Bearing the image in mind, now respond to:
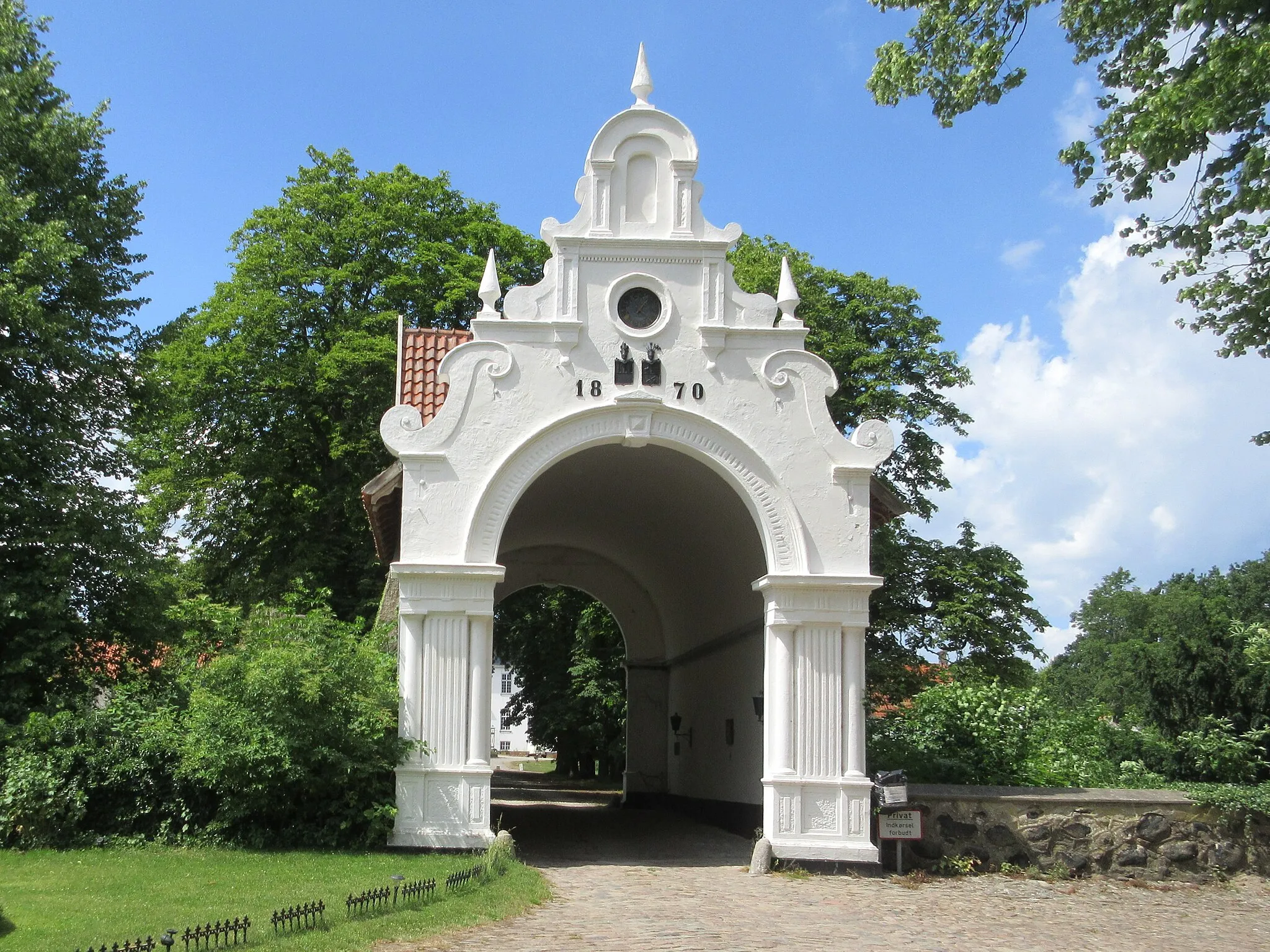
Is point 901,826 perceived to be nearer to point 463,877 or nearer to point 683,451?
point 683,451

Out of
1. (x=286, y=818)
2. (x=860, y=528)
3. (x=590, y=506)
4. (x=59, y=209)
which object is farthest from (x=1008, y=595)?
(x=59, y=209)

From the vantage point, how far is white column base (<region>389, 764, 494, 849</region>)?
601 inches

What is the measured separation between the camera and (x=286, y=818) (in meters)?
15.6

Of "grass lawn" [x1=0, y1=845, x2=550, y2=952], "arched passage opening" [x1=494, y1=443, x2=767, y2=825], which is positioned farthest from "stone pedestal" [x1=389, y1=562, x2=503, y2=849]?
"arched passage opening" [x1=494, y1=443, x2=767, y2=825]

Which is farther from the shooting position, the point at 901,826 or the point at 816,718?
the point at 816,718

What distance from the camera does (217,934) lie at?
352 inches

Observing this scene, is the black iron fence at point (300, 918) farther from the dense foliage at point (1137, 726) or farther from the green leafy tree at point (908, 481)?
the green leafy tree at point (908, 481)

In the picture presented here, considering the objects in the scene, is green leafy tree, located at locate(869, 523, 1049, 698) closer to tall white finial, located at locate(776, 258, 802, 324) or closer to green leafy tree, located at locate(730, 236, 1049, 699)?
green leafy tree, located at locate(730, 236, 1049, 699)

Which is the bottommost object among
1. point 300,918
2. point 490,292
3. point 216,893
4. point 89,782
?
point 216,893

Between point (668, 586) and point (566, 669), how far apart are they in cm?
1278

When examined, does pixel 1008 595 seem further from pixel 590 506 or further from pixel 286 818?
pixel 286 818

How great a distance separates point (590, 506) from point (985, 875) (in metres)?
10.3

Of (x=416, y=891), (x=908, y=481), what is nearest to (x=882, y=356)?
(x=908, y=481)

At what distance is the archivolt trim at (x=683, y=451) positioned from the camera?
53.4ft
